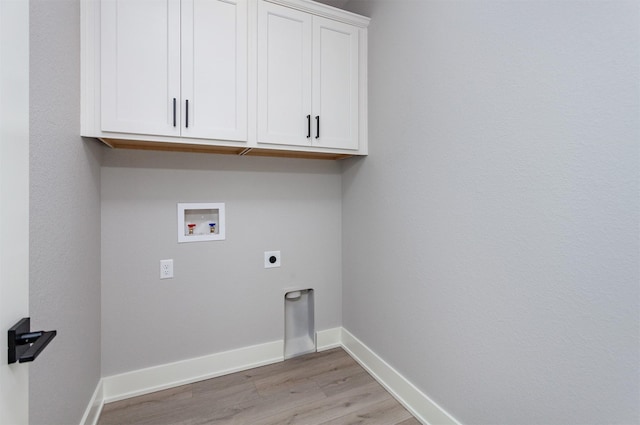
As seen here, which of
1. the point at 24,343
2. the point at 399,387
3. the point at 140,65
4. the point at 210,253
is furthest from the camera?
the point at 210,253

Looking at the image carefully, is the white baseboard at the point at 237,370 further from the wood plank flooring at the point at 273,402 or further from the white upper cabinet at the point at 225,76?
the white upper cabinet at the point at 225,76

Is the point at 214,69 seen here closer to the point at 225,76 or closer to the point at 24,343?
the point at 225,76

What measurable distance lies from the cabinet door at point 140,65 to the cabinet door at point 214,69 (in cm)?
5

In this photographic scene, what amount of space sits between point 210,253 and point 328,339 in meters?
1.20

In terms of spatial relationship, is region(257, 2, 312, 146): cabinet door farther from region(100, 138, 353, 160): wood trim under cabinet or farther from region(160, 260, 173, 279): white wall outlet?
region(160, 260, 173, 279): white wall outlet

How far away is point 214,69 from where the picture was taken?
5.28ft

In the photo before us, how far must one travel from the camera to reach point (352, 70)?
197 centimetres

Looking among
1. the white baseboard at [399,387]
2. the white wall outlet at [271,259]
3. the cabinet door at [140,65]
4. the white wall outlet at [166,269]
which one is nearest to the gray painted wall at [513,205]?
the white baseboard at [399,387]

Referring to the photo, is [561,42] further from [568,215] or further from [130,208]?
[130,208]

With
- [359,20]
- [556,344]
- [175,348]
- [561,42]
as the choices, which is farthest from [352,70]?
[175,348]

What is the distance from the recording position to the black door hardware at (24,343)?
62 cm

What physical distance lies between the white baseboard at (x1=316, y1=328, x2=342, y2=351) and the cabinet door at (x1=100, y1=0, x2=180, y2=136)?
1832 mm

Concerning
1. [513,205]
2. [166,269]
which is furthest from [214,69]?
[513,205]

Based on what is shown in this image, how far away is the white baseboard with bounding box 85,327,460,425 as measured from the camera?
5.06ft
